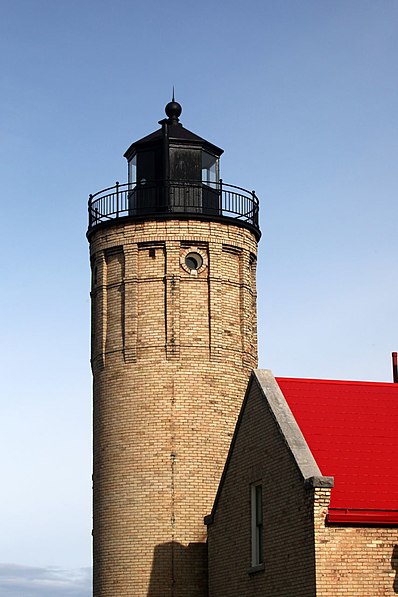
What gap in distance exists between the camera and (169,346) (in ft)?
124

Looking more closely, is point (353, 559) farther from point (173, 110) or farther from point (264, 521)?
point (173, 110)

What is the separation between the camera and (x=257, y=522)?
2898 cm

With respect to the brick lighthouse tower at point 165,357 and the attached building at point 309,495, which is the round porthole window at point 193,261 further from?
the attached building at point 309,495

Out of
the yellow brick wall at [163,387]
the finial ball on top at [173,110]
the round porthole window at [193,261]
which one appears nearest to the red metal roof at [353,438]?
the yellow brick wall at [163,387]

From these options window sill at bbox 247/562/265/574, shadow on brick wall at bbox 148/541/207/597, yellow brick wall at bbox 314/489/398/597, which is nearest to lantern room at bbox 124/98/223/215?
shadow on brick wall at bbox 148/541/207/597

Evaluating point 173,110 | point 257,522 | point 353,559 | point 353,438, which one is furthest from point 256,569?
point 173,110

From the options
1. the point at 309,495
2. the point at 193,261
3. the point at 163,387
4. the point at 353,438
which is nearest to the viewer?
the point at 309,495

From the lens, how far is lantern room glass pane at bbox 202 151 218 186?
134 ft

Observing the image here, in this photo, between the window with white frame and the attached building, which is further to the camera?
the window with white frame

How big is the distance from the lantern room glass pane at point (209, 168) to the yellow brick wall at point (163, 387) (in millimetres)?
2382

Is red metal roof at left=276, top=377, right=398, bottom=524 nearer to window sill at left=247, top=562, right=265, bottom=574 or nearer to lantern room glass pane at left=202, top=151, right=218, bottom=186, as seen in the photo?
window sill at left=247, top=562, right=265, bottom=574

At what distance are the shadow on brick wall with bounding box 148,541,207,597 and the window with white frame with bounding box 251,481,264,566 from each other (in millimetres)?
6879

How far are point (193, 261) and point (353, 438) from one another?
12105 millimetres

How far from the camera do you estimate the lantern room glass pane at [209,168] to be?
134 feet
